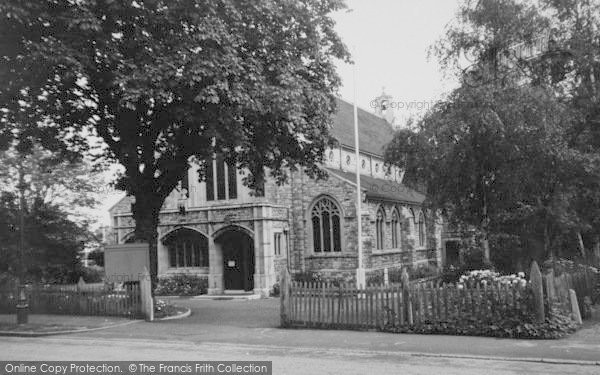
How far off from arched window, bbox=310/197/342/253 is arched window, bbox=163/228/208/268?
5.31 metres

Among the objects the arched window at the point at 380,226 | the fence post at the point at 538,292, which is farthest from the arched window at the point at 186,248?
Result: the fence post at the point at 538,292

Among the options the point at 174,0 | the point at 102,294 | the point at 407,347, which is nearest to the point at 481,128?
the point at 407,347

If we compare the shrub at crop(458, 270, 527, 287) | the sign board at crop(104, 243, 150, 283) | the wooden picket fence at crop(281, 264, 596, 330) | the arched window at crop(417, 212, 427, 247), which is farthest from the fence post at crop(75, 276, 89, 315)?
the arched window at crop(417, 212, 427, 247)

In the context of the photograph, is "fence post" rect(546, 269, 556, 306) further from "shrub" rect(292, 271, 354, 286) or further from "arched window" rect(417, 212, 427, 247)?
"arched window" rect(417, 212, 427, 247)

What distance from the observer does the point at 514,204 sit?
18.3 meters

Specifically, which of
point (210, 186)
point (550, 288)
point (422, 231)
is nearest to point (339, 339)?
point (550, 288)

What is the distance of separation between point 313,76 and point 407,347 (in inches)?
396

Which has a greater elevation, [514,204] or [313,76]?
[313,76]

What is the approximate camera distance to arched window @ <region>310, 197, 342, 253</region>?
87.0 ft

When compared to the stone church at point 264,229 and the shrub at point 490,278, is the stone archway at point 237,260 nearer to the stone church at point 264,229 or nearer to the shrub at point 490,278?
the stone church at point 264,229

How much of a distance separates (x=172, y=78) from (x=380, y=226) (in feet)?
53.6

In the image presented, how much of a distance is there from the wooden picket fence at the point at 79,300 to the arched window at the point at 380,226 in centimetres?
1393

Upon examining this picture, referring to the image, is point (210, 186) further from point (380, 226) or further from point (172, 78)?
point (172, 78)

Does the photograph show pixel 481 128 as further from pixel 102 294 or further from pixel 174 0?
pixel 102 294
